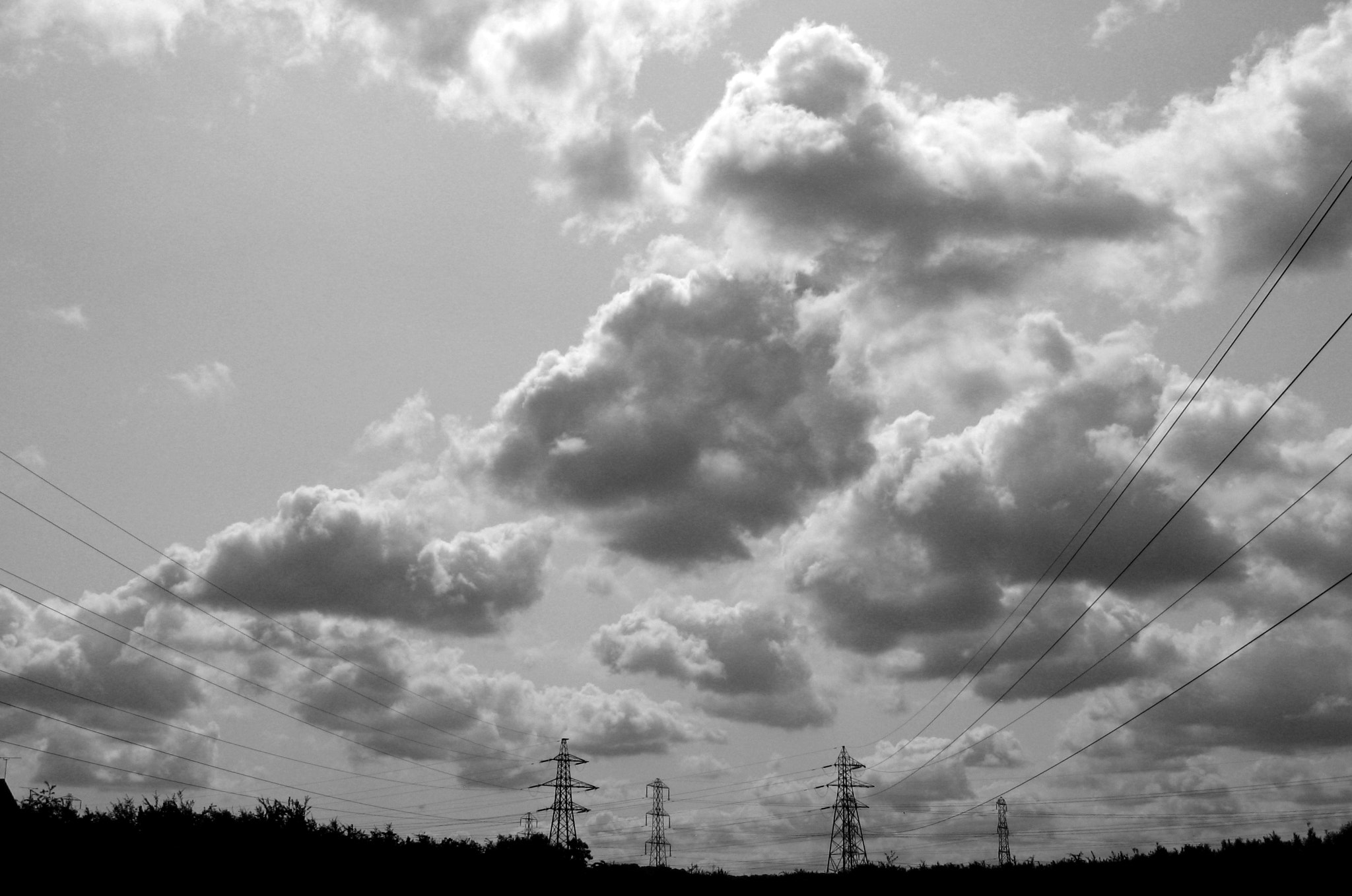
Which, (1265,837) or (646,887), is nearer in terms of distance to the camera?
(1265,837)

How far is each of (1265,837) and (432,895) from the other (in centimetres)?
4260

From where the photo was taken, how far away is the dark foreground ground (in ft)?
147

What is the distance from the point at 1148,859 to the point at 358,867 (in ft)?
137

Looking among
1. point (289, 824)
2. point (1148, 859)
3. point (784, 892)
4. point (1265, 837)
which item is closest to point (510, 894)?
point (289, 824)

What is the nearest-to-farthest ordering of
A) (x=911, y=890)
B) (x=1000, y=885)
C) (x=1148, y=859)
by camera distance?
1. (x=1148, y=859)
2. (x=1000, y=885)
3. (x=911, y=890)

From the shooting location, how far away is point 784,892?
79.1 metres

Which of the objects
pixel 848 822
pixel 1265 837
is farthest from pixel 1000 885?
pixel 848 822

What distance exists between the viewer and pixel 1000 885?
62312mm

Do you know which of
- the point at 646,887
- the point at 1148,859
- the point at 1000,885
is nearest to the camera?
the point at 1148,859

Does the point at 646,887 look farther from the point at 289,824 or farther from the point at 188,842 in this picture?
the point at 188,842

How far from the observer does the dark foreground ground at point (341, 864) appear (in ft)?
147

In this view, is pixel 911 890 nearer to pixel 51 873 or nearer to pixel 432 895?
pixel 432 895

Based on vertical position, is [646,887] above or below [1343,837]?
below

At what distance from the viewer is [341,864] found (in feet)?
204
